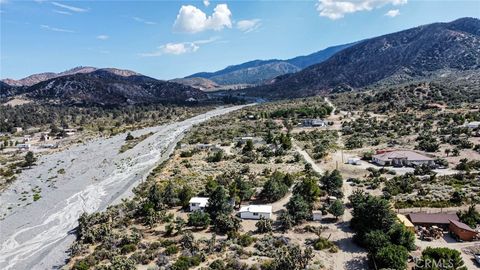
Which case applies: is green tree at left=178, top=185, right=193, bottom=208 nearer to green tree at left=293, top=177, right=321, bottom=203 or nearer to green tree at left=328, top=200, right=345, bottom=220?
green tree at left=293, top=177, right=321, bottom=203

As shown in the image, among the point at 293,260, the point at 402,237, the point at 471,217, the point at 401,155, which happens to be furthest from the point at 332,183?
the point at 293,260

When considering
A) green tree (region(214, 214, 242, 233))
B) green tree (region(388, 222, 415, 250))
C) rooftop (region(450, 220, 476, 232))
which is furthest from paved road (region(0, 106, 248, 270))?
rooftop (region(450, 220, 476, 232))

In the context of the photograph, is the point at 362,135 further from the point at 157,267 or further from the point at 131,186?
the point at 157,267

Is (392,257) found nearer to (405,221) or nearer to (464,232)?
(405,221)

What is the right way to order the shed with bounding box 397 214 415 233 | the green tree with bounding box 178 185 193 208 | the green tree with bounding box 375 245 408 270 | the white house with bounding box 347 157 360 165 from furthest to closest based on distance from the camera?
the white house with bounding box 347 157 360 165 → the green tree with bounding box 178 185 193 208 → the shed with bounding box 397 214 415 233 → the green tree with bounding box 375 245 408 270

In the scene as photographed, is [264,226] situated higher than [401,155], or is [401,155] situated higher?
[401,155]

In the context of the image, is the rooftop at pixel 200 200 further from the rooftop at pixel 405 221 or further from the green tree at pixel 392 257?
the green tree at pixel 392 257

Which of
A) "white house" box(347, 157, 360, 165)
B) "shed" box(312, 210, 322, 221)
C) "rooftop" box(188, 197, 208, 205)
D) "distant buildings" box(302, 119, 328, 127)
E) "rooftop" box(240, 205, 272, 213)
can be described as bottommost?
"shed" box(312, 210, 322, 221)
